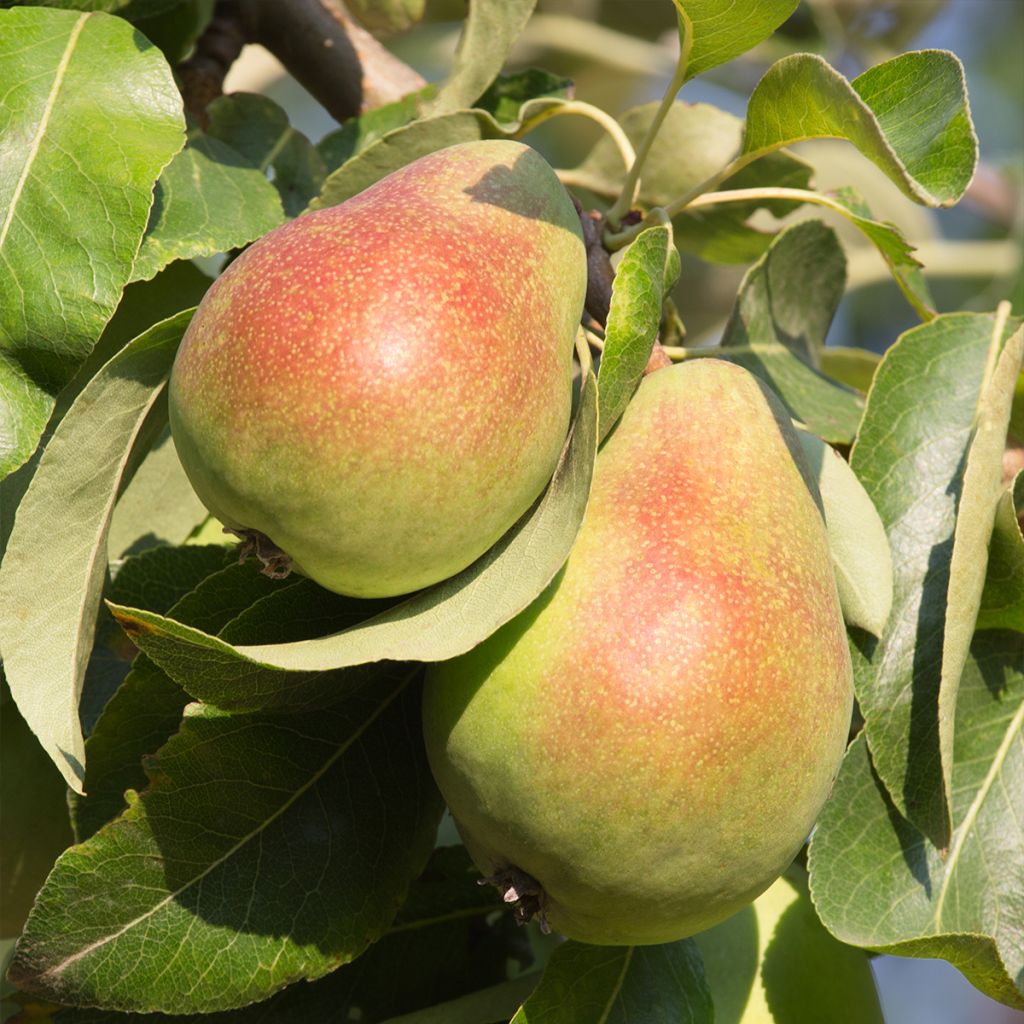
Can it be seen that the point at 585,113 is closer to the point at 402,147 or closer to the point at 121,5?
the point at 402,147

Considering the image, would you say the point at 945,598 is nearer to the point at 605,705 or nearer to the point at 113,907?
the point at 605,705

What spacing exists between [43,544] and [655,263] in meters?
0.57

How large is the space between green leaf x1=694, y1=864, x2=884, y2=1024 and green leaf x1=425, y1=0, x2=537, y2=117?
3.21 ft

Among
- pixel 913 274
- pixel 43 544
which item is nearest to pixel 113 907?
pixel 43 544

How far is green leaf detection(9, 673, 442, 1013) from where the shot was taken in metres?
1.12

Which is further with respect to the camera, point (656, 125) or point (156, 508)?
point (156, 508)

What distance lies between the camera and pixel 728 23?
1.20 meters

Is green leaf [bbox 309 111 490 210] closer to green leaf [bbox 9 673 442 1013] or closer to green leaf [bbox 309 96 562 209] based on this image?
green leaf [bbox 309 96 562 209]

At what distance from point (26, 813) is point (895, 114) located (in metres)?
1.15

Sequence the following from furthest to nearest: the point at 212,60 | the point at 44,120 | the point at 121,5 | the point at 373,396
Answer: the point at 212,60
the point at 121,5
the point at 44,120
the point at 373,396

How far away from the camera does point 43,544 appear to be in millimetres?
1131

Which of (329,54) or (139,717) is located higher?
(329,54)

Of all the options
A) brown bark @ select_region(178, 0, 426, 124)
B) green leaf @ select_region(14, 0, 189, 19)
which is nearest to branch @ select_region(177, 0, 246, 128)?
brown bark @ select_region(178, 0, 426, 124)

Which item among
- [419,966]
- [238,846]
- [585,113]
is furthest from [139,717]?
[585,113]
